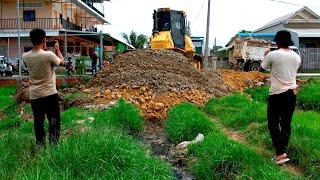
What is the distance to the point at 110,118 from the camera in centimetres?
1118

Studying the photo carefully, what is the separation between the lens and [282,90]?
738 cm

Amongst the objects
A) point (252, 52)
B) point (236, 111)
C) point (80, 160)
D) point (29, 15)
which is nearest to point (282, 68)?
point (80, 160)

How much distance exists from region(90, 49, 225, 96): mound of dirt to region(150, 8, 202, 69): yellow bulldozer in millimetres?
2777

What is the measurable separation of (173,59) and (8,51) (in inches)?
803

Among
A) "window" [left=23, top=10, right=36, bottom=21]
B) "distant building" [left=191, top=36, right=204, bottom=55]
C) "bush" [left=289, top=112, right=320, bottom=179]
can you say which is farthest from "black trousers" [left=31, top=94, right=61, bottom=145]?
"distant building" [left=191, top=36, right=204, bottom=55]

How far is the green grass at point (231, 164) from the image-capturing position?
6.64 metres

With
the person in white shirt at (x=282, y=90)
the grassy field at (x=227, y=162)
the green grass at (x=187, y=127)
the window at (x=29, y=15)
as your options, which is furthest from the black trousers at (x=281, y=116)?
the window at (x=29, y=15)

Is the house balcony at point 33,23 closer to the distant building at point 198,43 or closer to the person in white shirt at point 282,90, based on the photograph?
the distant building at point 198,43

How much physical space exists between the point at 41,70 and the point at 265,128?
465 centimetres

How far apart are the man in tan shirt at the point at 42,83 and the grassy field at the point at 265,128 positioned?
3.66 meters

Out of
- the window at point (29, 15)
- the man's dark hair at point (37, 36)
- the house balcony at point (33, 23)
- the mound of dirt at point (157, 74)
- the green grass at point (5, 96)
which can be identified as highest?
the window at point (29, 15)

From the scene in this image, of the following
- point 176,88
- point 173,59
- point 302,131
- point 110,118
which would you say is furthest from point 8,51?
point 302,131

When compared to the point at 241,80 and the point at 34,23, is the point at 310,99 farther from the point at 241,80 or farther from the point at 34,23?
the point at 34,23

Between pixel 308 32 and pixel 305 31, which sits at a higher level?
pixel 305 31
